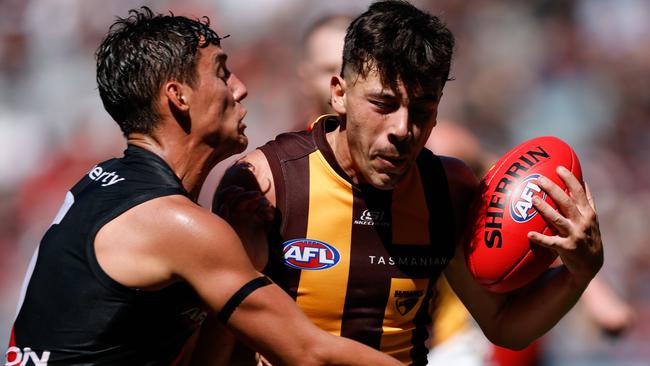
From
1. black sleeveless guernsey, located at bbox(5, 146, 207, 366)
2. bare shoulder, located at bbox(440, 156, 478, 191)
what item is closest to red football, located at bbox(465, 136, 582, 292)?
bare shoulder, located at bbox(440, 156, 478, 191)

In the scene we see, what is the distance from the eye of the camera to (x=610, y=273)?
25.7ft

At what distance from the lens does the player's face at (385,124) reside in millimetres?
3277

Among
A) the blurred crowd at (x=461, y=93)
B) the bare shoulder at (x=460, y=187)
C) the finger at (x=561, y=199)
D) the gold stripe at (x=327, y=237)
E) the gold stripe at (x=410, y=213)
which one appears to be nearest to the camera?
the finger at (x=561, y=199)

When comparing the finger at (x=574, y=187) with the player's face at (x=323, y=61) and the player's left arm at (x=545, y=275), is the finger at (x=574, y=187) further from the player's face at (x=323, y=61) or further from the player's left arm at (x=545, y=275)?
the player's face at (x=323, y=61)

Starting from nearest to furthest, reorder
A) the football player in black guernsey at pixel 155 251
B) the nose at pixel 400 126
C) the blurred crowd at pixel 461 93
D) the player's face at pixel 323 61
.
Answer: the football player in black guernsey at pixel 155 251, the nose at pixel 400 126, the player's face at pixel 323 61, the blurred crowd at pixel 461 93

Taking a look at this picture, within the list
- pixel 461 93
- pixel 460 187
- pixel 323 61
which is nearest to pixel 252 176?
pixel 460 187

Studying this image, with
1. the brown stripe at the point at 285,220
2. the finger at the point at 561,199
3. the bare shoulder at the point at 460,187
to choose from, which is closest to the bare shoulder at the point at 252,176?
the brown stripe at the point at 285,220

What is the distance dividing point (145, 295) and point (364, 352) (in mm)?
731

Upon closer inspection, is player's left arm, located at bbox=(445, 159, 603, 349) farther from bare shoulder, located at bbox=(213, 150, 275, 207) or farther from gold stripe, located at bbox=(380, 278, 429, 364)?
bare shoulder, located at bbox=(213, 150, 275, 207)

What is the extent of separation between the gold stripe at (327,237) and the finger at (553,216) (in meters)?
0.68

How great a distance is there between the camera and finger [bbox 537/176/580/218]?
3.36m

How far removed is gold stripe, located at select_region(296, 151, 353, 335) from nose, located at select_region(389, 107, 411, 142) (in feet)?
1.19

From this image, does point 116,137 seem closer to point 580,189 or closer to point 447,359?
point 447,359

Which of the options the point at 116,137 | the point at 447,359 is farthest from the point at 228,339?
the point at 116,137
